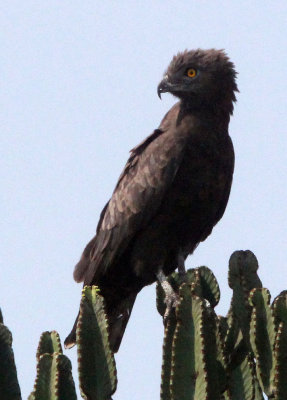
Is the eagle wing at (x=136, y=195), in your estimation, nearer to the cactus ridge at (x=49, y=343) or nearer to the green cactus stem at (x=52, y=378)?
the cactus ridge at (x=49, y=343)

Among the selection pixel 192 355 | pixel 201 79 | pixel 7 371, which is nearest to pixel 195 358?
pixel 192 355

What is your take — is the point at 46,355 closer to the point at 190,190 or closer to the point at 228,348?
the point at 228,348

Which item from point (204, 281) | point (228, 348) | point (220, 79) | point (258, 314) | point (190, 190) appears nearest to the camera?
point (258, 314)

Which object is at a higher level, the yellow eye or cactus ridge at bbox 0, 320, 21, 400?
the yellow eye

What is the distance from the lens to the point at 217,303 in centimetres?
727

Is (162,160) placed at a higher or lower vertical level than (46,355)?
higher

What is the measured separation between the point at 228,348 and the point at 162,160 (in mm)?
3010

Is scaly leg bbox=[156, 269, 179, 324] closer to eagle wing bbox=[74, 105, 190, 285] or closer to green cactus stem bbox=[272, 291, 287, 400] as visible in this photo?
eagle wing bbox=[74, 105, 190, 285]

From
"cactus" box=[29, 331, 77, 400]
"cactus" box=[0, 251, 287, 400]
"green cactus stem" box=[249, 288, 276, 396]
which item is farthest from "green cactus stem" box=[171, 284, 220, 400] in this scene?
"cactus" box=[29, 331, 77, 400]

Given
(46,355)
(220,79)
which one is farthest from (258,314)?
(220,79)

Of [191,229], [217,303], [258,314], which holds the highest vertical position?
[191,229]

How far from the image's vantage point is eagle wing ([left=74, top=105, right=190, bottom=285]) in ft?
30.2

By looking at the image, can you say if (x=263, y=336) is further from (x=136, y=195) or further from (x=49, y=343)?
(x=136, y=195)

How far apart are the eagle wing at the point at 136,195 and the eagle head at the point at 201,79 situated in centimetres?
27
